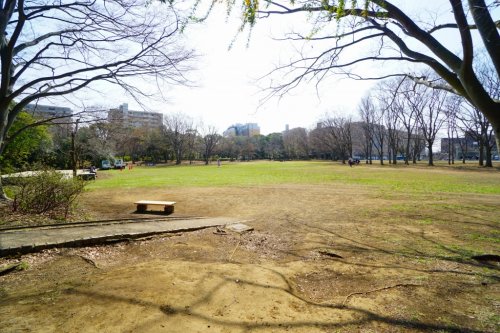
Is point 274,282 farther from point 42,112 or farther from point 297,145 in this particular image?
point 297,145

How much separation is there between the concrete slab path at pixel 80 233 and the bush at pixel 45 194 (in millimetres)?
2251

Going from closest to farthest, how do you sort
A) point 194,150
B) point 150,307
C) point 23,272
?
point 150,307
point 23,272
point 194,150

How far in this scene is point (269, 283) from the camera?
13.7 feet

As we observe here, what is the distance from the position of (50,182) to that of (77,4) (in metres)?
5.54

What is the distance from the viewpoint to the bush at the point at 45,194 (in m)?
8.46

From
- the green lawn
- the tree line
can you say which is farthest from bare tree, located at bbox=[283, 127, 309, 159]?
the green lawn

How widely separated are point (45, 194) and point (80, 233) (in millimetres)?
3428

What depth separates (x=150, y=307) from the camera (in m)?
3.31

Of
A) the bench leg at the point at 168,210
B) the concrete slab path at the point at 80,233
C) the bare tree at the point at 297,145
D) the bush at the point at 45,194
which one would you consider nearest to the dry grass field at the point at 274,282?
the concrete slab path at the point at 80,233

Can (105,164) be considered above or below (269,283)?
above

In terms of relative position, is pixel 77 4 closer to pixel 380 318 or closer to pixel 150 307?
pixel 150 307

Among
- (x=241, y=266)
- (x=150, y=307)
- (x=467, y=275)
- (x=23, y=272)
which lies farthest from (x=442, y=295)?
(x=23, y=272)

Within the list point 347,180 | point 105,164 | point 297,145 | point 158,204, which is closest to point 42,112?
point 158,204

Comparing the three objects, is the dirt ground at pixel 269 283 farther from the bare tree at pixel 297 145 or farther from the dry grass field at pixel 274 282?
the bare tree at pixel 297 145
